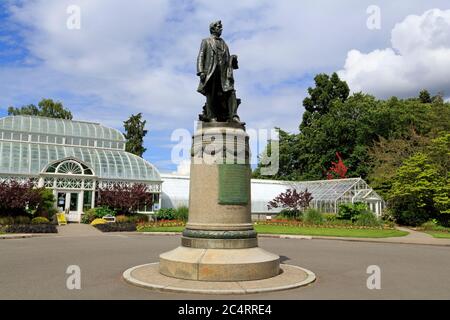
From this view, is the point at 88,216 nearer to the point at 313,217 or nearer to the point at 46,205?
the point at 46,205

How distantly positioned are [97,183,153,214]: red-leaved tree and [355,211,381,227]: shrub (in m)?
16.4

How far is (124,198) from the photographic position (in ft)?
101

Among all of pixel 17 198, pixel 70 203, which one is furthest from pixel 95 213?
pixel 17 198

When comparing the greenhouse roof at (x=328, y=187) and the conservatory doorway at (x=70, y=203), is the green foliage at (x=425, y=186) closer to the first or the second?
the greenhouse roof at (x=328, y=187)

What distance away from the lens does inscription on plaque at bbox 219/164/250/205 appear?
8.70m

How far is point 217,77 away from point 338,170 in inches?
1519

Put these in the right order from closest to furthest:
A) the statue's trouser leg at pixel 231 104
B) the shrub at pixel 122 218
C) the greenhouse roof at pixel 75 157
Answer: the statue's trouser leg at pixel 231 104 → the shrub at pixel 122 218 → the greenhouse roof at pixel 75 157

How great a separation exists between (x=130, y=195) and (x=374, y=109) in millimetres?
31325

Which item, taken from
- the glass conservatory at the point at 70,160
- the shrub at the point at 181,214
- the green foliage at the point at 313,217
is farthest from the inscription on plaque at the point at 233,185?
the glass conservatory at the point at 70,160

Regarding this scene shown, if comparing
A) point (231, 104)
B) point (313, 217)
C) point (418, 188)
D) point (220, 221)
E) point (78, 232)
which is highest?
point (231, 104)

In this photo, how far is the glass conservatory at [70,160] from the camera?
31688 mm

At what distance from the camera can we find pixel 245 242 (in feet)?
28.2
